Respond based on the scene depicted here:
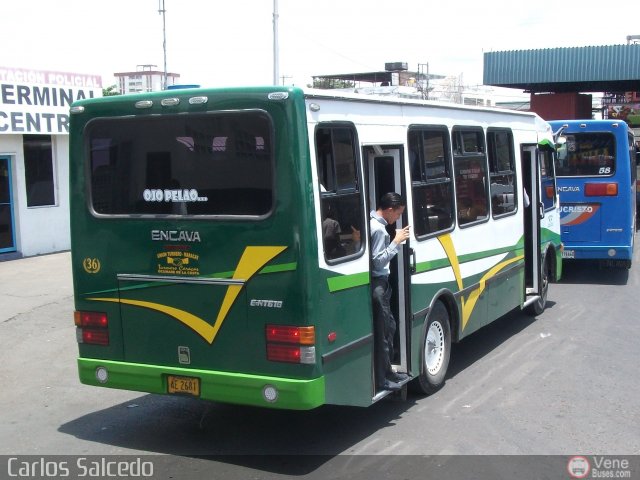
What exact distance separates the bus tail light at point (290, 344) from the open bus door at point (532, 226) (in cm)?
574

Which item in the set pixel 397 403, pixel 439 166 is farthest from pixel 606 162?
pixel 397 403

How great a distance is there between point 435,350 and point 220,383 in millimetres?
2732

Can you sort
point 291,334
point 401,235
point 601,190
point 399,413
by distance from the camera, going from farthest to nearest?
point 601,190
point 399,413
point 401,235
point 291,334

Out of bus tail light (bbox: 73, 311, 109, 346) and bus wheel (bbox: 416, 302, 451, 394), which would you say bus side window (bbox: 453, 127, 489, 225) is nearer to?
bus wheel (bbox: 416, 302, 451, 394)

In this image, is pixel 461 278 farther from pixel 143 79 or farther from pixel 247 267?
pixel 143 79

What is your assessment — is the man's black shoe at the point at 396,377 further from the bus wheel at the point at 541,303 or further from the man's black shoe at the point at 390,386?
the bus wheel at the point at 541,303

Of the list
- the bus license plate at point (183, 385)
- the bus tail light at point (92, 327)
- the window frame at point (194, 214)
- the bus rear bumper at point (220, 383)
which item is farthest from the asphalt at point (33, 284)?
the bus license plate at point (183, 385)

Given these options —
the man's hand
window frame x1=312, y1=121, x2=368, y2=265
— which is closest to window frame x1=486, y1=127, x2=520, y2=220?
the man's hand

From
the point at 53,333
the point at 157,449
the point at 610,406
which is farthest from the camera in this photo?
Answer: the point at 53,333

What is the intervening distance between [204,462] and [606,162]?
10.5 m

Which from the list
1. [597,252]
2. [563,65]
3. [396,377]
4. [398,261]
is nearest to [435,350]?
[396,377]

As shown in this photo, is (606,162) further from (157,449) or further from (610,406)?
(157,449)

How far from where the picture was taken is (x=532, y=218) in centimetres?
1077

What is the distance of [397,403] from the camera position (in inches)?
291
